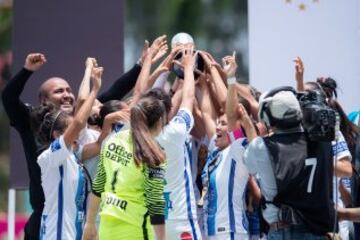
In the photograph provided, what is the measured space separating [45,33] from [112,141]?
2.37 meters

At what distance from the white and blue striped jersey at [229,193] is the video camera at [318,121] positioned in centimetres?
69

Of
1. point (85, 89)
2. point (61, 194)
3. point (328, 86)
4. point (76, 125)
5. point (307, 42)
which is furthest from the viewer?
point (307, 42)

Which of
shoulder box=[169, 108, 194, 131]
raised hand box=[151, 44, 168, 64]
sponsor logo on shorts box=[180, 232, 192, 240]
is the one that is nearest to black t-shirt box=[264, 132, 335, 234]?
shoulder box=[169, 108, 194, 131]

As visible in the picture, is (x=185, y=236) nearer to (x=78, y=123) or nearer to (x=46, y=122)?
(x=78, y=123)

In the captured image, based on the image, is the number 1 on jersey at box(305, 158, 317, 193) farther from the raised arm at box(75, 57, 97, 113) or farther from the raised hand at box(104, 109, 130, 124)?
the raised arm at box(75, 57, 97, 113)

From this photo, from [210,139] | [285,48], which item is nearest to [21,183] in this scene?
[210,139]

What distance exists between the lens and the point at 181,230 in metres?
4.67

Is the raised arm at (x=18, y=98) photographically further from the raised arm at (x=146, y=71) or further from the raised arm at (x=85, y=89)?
the raised arm at (x=146, y=71)

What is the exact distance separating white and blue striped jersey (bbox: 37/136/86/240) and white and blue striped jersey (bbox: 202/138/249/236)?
741 millimetres

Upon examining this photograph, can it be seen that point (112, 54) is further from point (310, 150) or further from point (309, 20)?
point (310, 150)

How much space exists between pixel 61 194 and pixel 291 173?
1370 millimetres

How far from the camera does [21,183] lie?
6.07 metres

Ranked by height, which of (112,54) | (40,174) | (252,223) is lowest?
(252,223)

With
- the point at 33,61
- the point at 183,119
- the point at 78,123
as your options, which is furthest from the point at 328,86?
the point at 33,61
